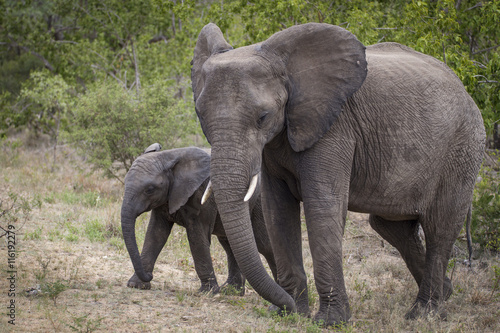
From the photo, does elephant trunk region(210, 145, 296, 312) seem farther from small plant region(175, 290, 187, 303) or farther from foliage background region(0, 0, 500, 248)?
foliage background region(0, 0, 500, 248)

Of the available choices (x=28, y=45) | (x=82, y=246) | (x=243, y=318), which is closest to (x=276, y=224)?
(x=243, y=318)

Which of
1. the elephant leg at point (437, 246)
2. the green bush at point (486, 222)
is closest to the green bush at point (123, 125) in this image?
the green bush at point (486, 222)

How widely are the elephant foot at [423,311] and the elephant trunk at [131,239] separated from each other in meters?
2.61

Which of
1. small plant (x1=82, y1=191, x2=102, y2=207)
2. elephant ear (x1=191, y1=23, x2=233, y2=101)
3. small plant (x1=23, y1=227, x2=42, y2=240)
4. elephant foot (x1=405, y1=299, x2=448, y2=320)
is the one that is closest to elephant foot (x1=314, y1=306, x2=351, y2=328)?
elephant foot (x1=405, y1=299, x2=448, y2=320)

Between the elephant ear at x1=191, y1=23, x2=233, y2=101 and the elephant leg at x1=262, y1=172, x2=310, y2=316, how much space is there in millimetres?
1036

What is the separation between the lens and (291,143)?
478 cm

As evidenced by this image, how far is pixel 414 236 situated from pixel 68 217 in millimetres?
5250

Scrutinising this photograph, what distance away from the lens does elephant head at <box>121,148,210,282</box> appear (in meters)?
6.21

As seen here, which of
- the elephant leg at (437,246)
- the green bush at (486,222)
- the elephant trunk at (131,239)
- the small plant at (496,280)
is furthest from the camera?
the green bush at (486,222)

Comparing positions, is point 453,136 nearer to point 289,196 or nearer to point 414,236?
point 414,236

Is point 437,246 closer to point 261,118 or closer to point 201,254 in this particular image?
point 201,254

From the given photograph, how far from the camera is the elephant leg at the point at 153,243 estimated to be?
6.48 metres

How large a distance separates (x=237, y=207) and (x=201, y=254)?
2290 millimetres

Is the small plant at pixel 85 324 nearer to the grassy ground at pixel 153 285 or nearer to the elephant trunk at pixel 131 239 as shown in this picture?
the grassy ground at pixel 153 285
